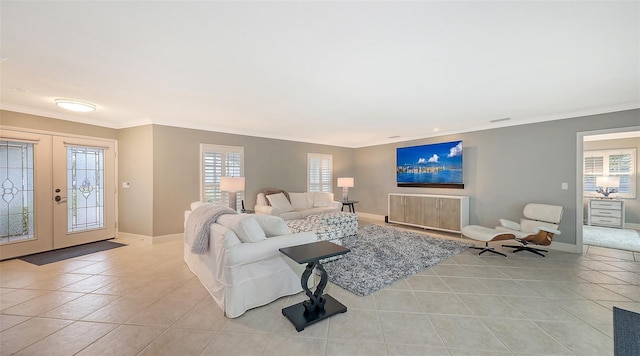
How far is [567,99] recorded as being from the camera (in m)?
3.65

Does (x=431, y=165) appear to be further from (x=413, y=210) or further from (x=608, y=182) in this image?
(x=608, y=182)

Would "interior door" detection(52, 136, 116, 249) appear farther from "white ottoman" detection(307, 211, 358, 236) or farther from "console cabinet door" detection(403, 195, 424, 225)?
"console cabinet door" detection(403, 195, 424, 225)

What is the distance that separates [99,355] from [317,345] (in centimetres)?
166

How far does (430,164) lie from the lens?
21.0 feet

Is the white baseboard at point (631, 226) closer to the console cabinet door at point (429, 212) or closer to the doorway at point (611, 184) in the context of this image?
the doorway at point (611, 184)

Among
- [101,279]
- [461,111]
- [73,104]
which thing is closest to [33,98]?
[73,104]

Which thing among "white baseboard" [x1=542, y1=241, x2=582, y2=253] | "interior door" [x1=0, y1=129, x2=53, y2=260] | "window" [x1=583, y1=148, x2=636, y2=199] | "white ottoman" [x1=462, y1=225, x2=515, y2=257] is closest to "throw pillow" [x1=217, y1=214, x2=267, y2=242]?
"white ottoman" [x1=462, y1=225, x2=515, y2=257]

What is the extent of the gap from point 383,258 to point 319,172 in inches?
163

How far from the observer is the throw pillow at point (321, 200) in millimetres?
6730

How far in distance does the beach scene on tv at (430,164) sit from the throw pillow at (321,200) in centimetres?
210

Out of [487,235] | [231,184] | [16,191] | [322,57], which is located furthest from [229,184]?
[487,235]

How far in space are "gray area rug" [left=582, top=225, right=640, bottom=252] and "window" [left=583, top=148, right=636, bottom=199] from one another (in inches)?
44.5

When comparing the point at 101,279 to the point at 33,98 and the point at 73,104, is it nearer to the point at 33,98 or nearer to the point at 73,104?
the point at 73,104

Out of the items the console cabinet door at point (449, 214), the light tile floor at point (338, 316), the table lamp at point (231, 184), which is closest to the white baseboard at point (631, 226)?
the light tile floor at point (338, 316)
